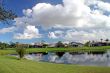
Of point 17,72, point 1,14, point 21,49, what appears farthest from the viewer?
point 21,49

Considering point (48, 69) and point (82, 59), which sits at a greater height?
point (48, 69)

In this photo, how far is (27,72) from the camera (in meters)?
26.8

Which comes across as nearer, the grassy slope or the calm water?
the grassy slope

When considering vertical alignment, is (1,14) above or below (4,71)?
above

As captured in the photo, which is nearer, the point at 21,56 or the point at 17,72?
the point at 17,72

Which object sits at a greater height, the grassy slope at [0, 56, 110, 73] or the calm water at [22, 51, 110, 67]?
the grassy slope at [0, 56, 110, 73]

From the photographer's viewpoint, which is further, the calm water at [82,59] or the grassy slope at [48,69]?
the calm water at [82,59]

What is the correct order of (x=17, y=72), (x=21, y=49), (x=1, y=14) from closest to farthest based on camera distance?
(x=1, y=14) → (x=17, y=72) → (x=21, y=49)

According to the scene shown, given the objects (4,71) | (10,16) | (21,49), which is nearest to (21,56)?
(21,49)

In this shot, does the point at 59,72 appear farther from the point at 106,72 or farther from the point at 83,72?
the point at 106,72

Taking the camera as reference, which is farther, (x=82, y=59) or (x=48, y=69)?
(x=82, y=59)

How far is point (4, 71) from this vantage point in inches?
1063

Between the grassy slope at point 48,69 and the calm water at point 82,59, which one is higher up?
the grassy slope at point 48,69

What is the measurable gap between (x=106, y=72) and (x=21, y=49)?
3151 cm
